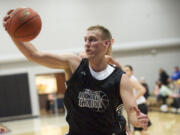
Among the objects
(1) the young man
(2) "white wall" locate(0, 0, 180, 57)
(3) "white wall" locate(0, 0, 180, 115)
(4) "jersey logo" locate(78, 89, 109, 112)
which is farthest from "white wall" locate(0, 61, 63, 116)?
(4) "jersey logo" locate(78, 89, 109, 112)

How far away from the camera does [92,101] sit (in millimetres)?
2752

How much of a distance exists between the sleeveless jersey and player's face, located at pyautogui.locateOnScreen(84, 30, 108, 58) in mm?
201

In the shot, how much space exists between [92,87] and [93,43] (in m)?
0.42

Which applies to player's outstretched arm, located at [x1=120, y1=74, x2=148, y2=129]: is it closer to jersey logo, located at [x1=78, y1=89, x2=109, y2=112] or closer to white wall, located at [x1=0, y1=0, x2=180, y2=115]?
jersey logo, located at [x1=78, y1=89, x2=109, y2=112]

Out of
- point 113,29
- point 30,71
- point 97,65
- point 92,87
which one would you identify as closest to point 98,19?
point 113,29

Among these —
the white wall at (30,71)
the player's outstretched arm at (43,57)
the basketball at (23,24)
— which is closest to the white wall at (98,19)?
the white wall at (30,71)

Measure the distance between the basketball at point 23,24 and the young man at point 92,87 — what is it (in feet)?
0.19

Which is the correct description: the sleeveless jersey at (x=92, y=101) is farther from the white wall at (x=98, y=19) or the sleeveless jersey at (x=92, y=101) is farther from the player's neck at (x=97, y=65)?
the white wall at (x=98, y=19)

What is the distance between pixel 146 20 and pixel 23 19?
14.3 m

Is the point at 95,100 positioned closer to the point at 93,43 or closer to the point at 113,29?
the point at 93,43

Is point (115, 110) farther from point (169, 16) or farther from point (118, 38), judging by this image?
point (169, 16)

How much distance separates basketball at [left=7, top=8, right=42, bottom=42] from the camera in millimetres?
2736

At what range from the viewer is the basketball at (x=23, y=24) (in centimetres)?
274

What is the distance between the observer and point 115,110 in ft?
9.47
